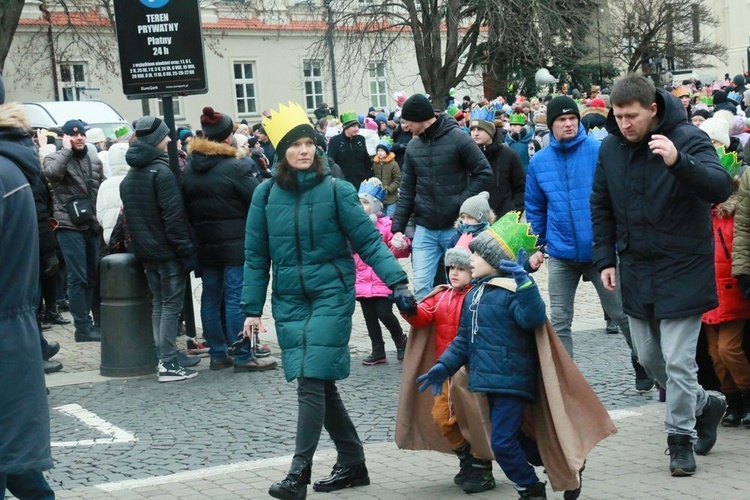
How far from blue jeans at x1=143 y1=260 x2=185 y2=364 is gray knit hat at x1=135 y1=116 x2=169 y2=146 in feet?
3.17

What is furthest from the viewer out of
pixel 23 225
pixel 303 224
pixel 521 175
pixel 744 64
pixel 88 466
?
pixel 744 64

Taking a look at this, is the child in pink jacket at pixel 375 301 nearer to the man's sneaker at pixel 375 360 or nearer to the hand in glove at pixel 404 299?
the man's sneaker at pixel 375 360

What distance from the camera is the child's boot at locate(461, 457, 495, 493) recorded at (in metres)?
6.02

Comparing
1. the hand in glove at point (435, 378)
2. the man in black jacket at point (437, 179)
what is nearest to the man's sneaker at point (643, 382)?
the man in black jacket at point (437, 179)

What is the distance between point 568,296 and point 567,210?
1.81 feet

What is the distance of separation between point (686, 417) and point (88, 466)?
338cm

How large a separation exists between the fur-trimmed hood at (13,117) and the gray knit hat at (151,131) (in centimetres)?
460

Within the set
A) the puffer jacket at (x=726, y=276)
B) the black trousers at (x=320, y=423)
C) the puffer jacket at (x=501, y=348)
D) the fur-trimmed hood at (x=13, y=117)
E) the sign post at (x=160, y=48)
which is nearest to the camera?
the fur-trimmed hood at (x=13, y=117)

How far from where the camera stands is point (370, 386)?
8.88 m

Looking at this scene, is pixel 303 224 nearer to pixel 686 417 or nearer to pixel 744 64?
pixel 686 417

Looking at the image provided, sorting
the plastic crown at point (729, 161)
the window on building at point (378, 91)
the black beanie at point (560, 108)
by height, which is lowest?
the plastic crown at point (729, 161)

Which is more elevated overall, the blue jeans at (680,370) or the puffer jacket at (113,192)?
the puffer jacket at (113,192)

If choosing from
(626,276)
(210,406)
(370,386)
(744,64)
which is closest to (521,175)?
(370,386)

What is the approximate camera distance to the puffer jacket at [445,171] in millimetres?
8875
